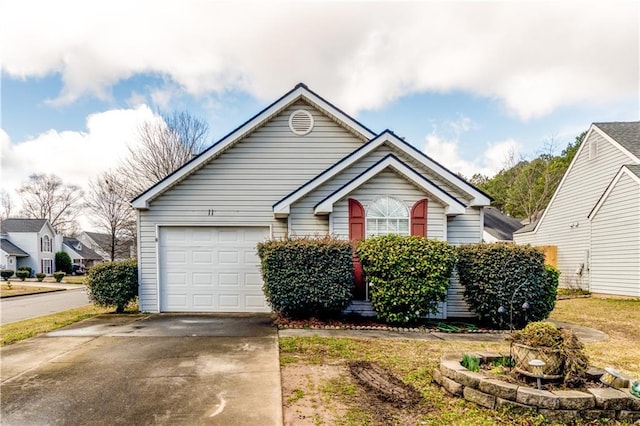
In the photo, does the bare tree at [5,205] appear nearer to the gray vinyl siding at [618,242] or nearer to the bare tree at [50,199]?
the bare tree at [50,199]

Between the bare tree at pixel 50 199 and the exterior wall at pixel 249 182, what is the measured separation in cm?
4855

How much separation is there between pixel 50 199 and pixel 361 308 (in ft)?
191

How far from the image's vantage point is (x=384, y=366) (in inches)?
208

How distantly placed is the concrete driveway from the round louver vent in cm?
585

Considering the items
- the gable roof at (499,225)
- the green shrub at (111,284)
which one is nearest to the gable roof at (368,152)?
the green shrub at (111,284)

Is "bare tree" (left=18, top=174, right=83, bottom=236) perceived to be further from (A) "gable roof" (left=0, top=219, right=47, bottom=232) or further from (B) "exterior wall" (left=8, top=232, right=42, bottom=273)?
(B) "exterior wall" (left=8, top=232, right=42, bottom=273)

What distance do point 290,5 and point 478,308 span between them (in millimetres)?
8625

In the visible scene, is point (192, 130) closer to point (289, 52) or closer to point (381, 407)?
point (289, 52)

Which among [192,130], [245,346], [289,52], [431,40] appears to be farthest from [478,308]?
[192,130]

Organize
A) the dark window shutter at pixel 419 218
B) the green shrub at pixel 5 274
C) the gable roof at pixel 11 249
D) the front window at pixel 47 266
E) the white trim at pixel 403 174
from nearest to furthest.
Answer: the white trim at pixel 403 174, the dark window shutter at pixel 419 218, the green shrub at pixel 5 274, the gable roof at pixel 11 249, the front window at pixel 47 266

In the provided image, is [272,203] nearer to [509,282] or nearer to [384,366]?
[384,366]

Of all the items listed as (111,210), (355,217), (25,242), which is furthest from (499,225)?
(25,242)

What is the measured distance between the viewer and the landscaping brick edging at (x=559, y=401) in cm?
363

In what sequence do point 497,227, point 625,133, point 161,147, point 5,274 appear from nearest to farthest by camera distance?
1. point 625,133
2. point 161,147
3. point 497,227
4. point 5,274
